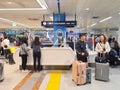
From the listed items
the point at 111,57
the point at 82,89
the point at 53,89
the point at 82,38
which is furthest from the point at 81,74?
the point at 111,57

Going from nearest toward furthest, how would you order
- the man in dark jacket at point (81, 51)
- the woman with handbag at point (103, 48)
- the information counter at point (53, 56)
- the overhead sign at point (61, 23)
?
the man in dark jacket at point (81, 51), the woman with handbag at point (103, 48), the information counter at point (53, 56), the overhead sign at point (61, 23)

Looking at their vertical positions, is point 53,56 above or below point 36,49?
below

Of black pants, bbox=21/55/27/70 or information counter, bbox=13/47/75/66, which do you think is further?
information counter, bbox=13/47/75/66

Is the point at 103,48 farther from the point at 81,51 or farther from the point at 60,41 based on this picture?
the point at 60,41

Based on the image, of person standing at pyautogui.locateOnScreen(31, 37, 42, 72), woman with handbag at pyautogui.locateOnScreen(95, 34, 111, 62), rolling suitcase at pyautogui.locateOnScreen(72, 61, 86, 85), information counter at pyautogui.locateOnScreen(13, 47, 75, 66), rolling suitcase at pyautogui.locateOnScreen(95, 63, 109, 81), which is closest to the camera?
rolling suitcase at pyautogui.locateOnScreen(72, 61, 86, 85)

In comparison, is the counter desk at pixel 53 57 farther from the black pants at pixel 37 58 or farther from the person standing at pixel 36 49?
the person standing at pixel 36 49

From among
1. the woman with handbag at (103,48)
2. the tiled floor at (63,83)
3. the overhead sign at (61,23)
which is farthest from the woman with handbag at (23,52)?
the overhead sign at (61,23)

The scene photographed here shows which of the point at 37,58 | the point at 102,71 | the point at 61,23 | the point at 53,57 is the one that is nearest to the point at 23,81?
the point at 37,58

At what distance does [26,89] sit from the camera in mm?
5359

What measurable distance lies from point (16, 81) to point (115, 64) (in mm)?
4695

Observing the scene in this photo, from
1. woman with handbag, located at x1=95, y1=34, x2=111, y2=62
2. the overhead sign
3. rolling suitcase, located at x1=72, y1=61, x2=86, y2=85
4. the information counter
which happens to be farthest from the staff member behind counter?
the overhead sign

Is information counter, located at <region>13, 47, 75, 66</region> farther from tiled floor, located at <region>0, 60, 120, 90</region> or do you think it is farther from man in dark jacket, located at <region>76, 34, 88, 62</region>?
man in dark jacket, located at <region>76, 34, 88, 62</region>

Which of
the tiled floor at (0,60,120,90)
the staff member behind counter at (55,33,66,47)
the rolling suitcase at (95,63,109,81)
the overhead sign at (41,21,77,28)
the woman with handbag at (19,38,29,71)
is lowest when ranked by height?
the tiled floor at (0,60,120,90)

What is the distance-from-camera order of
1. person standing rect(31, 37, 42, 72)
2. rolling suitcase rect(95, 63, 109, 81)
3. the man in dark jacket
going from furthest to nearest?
person standing rect(31, 37, 42, 72) < the man in dark jacket < rolling suitcase rect(95, 63, 109, 81)
